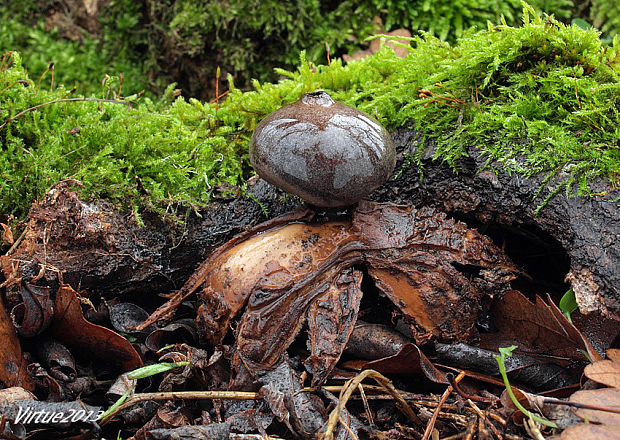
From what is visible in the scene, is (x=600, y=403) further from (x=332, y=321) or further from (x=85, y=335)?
(x=85, y=335)

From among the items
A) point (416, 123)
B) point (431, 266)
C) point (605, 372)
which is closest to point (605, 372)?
point (605, 372)

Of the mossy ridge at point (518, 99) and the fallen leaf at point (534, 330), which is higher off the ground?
the mossy ridge at point (518, 99)

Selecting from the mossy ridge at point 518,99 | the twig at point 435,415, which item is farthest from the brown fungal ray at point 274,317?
the mossy ridge at point 518,99

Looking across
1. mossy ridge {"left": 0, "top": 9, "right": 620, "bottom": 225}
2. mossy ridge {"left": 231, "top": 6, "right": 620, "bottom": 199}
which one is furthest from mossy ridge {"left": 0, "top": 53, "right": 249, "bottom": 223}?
mossy ridge {"left": 231, "top": 6, "right": 620, "bottom": 199}

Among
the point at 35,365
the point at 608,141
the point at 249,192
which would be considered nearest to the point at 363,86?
the point at 249,192

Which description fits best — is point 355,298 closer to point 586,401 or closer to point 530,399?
point 530,399

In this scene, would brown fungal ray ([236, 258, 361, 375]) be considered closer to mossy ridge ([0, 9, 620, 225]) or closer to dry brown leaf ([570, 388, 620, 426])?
mossy ridge ([0, 9, 620, 225])

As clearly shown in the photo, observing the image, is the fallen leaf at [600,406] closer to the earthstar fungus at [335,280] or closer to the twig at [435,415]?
the twig at [435,415]
